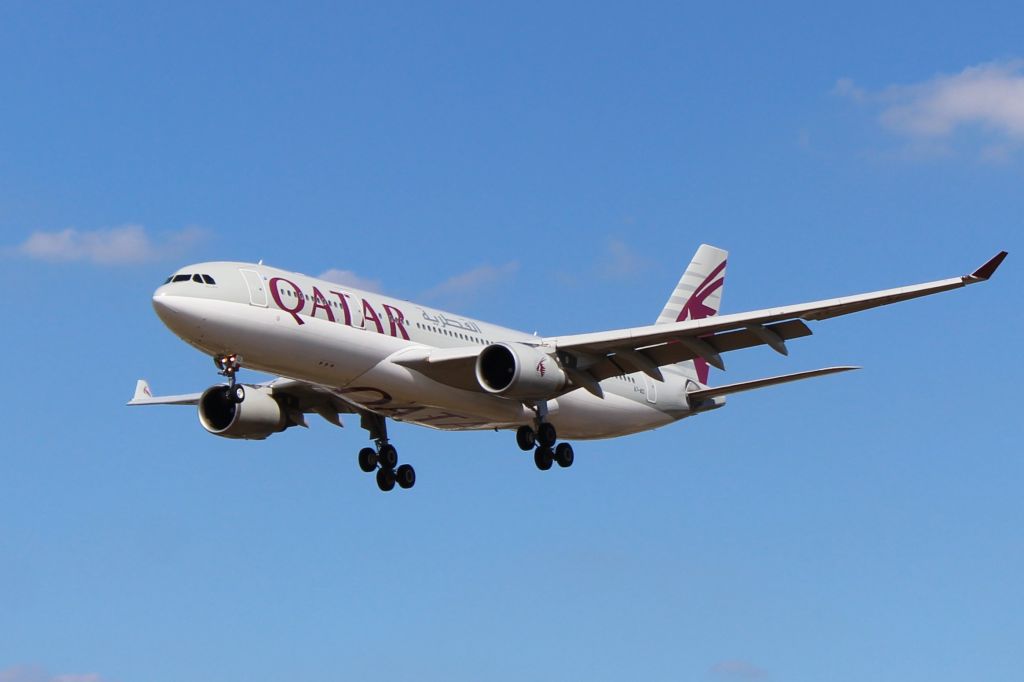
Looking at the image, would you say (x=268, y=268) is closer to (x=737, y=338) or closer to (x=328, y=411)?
(x=328, y=411)

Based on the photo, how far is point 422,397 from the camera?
37.9 m

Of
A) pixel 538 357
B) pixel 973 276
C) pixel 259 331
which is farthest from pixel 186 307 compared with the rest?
pixel 973 276

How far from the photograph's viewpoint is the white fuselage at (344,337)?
34.5m

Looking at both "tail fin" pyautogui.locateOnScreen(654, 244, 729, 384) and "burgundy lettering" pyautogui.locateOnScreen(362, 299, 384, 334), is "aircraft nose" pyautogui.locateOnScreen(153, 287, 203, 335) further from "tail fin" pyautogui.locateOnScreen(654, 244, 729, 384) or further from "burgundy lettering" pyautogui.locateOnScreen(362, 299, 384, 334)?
"tail fin" pyautogui.locateOnScreen(654, 244, 729, 384)

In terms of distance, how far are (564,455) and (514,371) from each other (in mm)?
4552

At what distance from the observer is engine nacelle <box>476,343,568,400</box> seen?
37.8 m

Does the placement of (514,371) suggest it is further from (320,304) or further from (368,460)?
(368,460)

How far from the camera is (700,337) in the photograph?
38094mm

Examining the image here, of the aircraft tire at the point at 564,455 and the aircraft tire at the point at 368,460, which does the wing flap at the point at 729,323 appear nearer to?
the aircraft tire at the point at 564,455

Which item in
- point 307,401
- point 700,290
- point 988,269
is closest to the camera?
point 988,269

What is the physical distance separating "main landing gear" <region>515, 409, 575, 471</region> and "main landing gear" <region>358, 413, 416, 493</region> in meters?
3.60

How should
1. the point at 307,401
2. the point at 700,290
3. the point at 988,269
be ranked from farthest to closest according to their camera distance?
the point at 700,290 → the point at 307,401 → the point at 988,269

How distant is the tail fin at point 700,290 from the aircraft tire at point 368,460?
10.3 m

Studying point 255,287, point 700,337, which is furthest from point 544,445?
point 255,287
